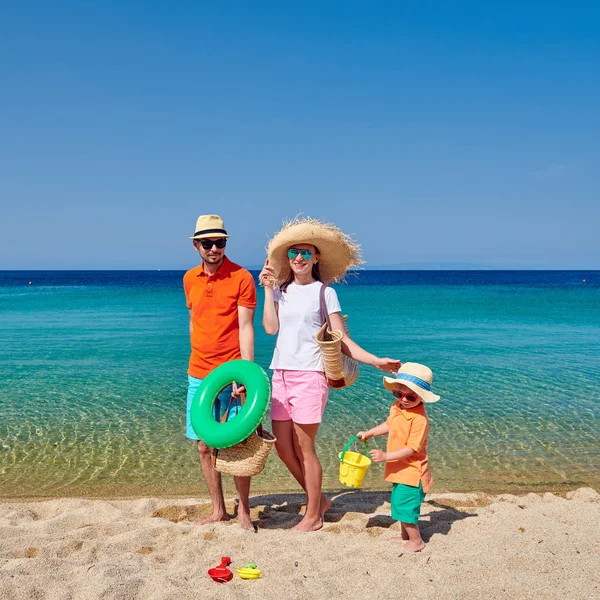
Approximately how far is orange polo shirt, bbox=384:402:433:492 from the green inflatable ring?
84 cm

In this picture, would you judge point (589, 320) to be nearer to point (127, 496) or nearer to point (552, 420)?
point (552, 420)

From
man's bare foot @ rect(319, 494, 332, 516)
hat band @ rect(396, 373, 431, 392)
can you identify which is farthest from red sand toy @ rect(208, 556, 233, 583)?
hat band @ rect(396, 373, 431, 392)

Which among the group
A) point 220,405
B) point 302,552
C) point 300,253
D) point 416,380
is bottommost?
point 302,552

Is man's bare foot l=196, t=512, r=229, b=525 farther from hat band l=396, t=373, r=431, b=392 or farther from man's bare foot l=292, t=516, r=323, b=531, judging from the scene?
hat band l=396, t=373, r=431, b=392

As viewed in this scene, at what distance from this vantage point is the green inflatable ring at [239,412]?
12.5 ft

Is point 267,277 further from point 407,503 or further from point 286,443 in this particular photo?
point 407,503

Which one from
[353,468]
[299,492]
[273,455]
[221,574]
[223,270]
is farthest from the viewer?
[273,455]

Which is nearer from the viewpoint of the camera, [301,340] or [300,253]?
[301,340]

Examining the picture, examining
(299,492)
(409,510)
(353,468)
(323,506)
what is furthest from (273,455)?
(409,510)

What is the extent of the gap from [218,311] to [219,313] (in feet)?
0.05

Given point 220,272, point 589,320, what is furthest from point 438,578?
point 589,320

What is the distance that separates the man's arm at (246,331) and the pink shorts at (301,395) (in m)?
0.26

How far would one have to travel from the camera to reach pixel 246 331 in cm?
411

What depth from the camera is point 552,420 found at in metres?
7.71
